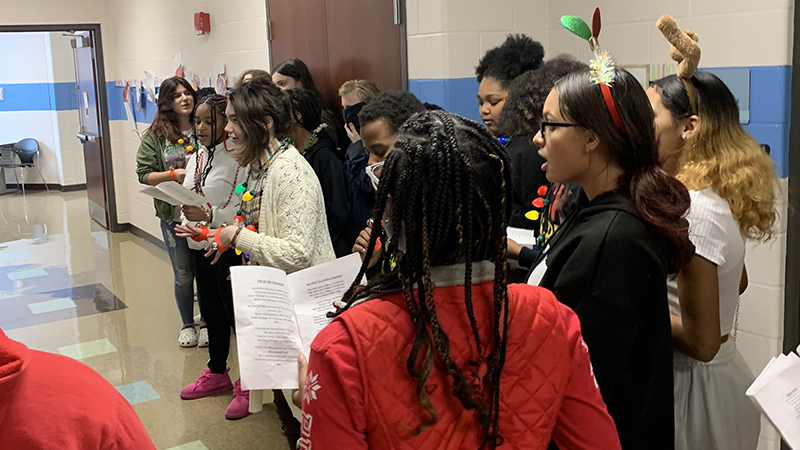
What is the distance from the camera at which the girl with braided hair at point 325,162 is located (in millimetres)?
3061

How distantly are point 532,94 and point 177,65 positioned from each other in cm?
457

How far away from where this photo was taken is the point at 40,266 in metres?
6.45

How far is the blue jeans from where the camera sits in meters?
4.30

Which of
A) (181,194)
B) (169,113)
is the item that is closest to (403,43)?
(181,194)

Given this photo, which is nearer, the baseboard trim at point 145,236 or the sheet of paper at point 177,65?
the sheet of paper at point 177,65

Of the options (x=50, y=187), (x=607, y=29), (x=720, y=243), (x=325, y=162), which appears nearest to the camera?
(x=720, y=243)

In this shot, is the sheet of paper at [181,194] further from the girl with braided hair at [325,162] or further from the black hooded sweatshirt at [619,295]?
the black hooded sweatshirt at [619,295]

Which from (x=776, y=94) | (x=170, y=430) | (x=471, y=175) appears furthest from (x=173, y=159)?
(x=471, y=175)

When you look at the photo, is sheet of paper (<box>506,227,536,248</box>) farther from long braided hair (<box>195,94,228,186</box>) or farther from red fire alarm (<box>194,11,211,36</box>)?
red fire alarm (<box>194,11,211,36</box>)

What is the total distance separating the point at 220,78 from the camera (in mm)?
5152

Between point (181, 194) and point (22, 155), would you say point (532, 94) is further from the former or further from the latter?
point (22, 155)

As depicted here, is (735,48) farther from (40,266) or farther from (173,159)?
(40,266)

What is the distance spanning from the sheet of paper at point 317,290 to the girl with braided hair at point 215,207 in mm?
1392

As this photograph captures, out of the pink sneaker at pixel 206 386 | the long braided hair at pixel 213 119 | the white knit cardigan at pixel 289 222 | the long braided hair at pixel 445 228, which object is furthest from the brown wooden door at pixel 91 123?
the long braided hair at pixel 445 228
